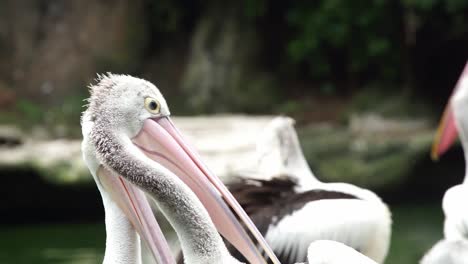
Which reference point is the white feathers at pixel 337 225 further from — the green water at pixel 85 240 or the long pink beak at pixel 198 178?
the green water at pixel 85 240

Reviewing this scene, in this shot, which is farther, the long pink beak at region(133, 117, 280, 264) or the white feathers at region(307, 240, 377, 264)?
the long pink beak at region(133, 117, 280, 264)

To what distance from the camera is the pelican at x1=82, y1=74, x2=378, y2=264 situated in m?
2.68

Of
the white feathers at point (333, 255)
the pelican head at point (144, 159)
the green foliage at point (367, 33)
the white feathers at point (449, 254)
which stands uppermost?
the pelican head at point (144, 159)

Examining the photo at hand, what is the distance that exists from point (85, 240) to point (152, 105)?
4926mm

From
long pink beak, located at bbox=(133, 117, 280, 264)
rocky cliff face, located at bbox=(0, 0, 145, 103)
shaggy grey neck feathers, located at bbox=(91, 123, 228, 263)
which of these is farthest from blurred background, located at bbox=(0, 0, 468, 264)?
shaggy grey neck feathers, located at bbox=(91, 123, 228, 263)

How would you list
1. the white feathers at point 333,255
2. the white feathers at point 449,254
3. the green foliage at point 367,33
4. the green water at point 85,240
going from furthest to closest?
the green foliage at point 367,33
the green water at point 85,240
the white feathers at point 333,255
the white feathers at point 449,254

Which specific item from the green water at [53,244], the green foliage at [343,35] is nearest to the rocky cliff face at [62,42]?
the green foliage at [343,35]

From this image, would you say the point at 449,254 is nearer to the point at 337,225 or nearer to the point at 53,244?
the point at 337,225

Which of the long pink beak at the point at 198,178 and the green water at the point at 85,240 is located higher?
the long pink beak at the point at 198,178

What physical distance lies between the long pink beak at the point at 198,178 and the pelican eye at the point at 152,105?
1.3 inches

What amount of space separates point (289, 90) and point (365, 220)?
24.4 feet

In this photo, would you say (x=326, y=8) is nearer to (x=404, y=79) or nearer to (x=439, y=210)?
(x=404, y=79)

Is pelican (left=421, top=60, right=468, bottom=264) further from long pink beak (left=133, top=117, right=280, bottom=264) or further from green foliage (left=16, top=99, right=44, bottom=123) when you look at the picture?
green foliage (left=16, top=99, right=44, bottom=123)

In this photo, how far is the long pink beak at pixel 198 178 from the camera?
2801mm
